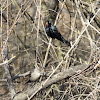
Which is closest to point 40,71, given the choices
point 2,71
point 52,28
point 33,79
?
point 33,79

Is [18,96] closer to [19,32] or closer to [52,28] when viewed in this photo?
[52,28]

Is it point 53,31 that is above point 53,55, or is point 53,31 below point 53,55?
above

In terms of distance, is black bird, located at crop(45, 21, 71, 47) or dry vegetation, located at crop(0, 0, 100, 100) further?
black bird, located at crop(45, 21, 71, 47)

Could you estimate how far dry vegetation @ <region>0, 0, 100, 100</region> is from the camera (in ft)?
5.35

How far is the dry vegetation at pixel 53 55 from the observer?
1631mm

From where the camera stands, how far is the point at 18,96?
5.15 feet

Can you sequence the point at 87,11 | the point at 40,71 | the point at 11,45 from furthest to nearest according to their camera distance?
the point at 11,45, the point at 87,11, the point at 40,71

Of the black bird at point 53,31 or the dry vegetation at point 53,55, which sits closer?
the dry vegetation at point 53,55

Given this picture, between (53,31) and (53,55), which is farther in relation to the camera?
(53,31)

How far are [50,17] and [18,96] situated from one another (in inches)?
69.6

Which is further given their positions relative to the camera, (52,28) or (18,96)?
(52,28)

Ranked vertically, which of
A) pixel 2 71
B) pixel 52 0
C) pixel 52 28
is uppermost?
pixel 52 0

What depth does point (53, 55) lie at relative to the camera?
128 inches

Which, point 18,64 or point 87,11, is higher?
point 87,11
